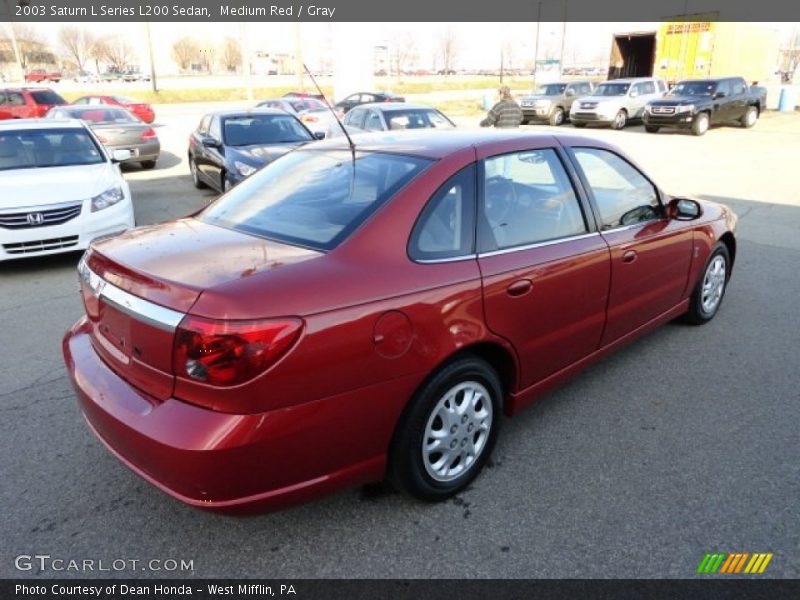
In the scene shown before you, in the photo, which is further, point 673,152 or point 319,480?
point 673,152

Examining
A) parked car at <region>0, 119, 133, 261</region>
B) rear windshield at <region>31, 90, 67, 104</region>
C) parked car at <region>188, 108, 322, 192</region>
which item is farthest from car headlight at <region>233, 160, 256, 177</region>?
rear windshield at <region>31, 90, 67, 104</region>

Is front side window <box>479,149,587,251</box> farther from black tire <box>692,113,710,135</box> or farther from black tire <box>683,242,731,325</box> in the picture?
black tire <box>692,113,710,135</box>

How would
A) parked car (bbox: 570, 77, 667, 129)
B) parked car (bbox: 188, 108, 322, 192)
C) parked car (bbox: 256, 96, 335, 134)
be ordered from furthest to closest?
parked car (bbox: 570, 77, 667, 129) → parked car (bbox: 256, 96, 335, 134) → parked car (bbox: 188, 108, 322, 192)

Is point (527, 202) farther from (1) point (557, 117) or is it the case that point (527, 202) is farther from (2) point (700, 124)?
(1) point (557, 117)

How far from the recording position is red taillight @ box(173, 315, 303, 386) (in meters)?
2.04

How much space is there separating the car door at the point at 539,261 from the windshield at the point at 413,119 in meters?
8.55

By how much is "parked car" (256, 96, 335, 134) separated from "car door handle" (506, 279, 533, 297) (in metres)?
12.6

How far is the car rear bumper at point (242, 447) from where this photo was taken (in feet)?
6.81

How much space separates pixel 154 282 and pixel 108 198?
→ 497cm

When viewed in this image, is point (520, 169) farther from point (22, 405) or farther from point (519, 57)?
point (519, 57)

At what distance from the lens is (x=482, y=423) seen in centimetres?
286

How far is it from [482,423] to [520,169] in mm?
1363

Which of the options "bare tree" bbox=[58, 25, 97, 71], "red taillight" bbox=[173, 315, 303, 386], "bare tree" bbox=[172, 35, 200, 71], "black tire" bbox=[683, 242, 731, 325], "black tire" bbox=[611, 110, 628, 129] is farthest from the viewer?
"bare tree" bbox=[172, 35, 200, 71]

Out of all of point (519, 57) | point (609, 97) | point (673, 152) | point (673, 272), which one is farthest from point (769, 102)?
point (519, 57)
